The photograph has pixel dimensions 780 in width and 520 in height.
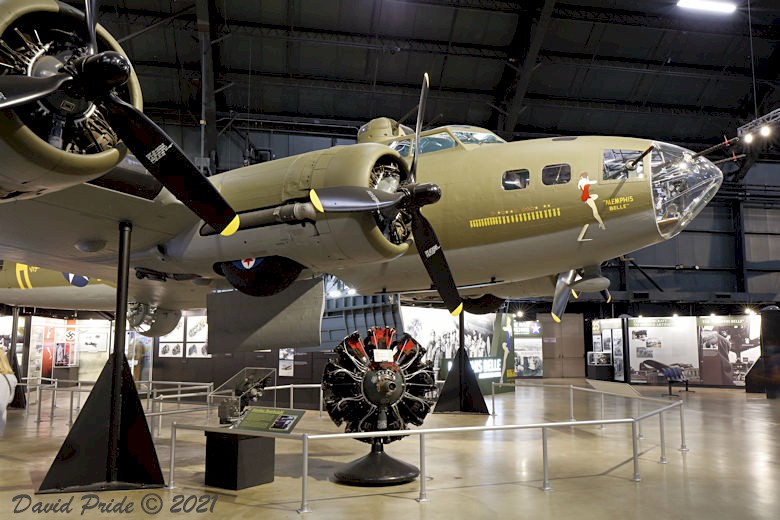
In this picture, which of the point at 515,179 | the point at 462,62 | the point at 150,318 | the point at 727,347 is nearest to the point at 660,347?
the point at 727,347

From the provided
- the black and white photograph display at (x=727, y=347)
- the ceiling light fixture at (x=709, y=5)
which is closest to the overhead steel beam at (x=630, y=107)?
the ceiling light fixture at (x=709, y=5)

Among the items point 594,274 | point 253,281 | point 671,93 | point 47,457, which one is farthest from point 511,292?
point 671,93

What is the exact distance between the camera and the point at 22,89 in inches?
184

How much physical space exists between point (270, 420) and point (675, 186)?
653 cm

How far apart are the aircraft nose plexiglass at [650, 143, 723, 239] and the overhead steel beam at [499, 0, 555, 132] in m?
13.9

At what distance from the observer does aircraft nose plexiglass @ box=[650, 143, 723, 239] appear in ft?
28.2

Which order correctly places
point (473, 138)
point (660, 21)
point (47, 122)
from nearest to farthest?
point (47, 122), point (473, 138), point (660, 21)

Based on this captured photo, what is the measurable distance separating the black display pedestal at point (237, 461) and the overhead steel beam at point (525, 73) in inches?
729

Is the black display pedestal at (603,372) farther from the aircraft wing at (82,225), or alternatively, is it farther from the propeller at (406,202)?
the aircraft wing at (82,225)

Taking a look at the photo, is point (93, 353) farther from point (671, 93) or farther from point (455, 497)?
point (671, 93)

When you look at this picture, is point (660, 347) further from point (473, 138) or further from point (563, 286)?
point (473, 138)

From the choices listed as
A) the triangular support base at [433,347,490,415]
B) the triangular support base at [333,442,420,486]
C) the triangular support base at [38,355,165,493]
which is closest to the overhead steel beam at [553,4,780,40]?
the triangular support base at [433,347,490,415]

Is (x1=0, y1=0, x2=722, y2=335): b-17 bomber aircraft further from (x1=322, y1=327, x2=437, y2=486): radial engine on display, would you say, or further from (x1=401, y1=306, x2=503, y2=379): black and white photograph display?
(x1=401, y1=306, x2=503, y2=379): black and white photograph display

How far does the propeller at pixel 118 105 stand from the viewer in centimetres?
477
